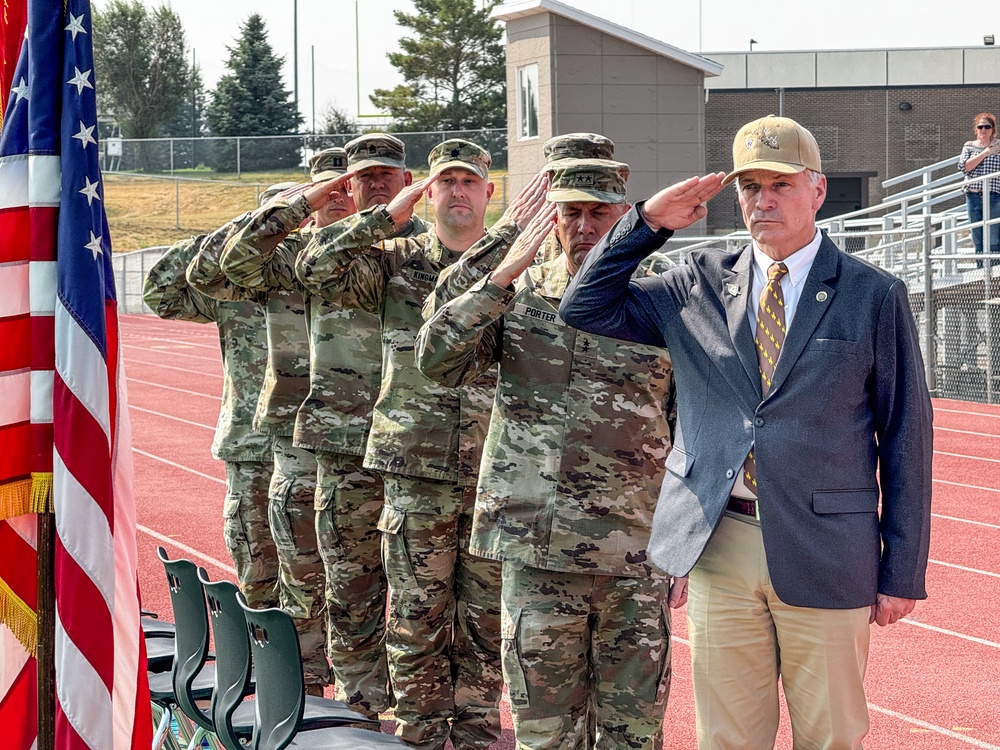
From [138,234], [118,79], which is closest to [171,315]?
[138,234]

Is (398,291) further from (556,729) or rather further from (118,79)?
(118,79)

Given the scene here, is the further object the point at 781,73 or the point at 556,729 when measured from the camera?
the point at 781,73

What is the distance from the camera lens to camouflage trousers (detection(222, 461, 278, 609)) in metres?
6.46

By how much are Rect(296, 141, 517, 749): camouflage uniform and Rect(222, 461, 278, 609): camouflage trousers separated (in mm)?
1428

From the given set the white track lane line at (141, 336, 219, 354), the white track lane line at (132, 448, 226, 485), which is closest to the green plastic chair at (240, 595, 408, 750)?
the white track lane line at (132, 448, 226, 485)

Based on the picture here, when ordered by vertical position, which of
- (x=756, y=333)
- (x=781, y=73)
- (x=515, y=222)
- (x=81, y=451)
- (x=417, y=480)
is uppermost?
(x=781, y=73)

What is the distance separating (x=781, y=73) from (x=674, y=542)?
35799 millimetres

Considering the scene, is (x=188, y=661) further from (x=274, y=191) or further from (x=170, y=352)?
(x=170, y=352)

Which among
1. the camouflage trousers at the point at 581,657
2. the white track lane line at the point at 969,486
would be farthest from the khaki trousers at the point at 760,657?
the white track lane line at the point at 969,486

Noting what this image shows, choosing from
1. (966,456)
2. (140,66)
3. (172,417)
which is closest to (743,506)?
(966,456)

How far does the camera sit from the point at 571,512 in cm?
419

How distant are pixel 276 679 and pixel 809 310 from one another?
1.93m

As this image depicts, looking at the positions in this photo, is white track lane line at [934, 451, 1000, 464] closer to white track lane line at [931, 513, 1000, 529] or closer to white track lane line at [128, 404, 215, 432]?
white track lane line at [931, 513, 1000, 529]

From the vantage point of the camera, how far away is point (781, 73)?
37.4 m
